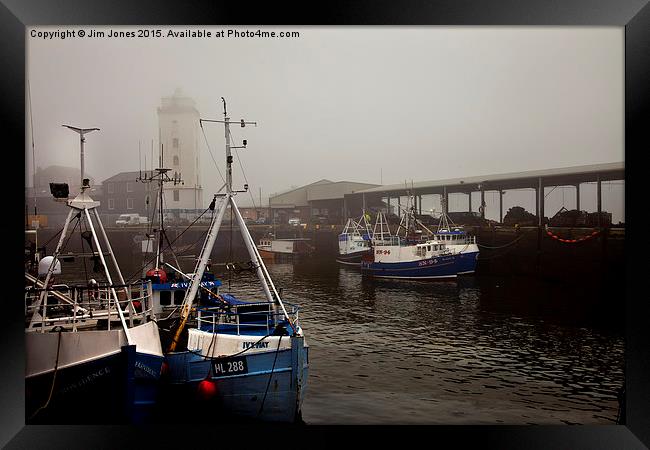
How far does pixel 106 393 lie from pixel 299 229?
470 inches

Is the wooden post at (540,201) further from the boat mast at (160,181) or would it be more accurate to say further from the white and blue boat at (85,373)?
the white and blue boat at (85,373)

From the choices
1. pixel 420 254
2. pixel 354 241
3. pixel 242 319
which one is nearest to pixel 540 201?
pixel 242 319

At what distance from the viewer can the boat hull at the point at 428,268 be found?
998 inches

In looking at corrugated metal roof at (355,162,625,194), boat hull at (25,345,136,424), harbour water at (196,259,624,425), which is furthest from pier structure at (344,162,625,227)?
boat hull at (25,345,136,424)

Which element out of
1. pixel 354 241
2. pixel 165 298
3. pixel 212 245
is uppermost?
pixel 212 245

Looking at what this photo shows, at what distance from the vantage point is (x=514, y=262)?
19625 mm

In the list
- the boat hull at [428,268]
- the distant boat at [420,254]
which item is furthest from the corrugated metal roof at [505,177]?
the boat hull at [428,268]

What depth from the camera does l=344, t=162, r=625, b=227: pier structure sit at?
10.4m

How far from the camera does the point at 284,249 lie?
23.7m

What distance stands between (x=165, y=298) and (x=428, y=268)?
60.7 feet

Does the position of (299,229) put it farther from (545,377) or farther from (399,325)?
(545,377)

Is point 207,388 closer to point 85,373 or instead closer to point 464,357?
point 85,373
